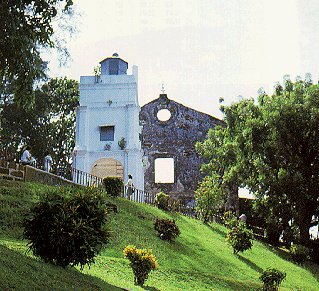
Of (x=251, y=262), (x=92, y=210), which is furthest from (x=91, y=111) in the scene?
(x=92, y=210)

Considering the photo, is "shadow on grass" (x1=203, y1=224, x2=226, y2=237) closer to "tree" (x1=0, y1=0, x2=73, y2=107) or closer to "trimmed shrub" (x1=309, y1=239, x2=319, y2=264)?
"trimmed shrub" (x1=309, y1=239, x2=319, y2=264)

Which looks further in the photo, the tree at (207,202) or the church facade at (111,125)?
the church facade at (111,125)

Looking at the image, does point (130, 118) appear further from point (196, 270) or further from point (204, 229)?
point (196, 270)

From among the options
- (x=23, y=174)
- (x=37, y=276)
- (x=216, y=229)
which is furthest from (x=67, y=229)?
(x=216, y=229)

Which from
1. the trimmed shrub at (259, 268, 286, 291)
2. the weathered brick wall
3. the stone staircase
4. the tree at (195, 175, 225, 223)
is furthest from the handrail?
the trimmed shrub at (259, 268, 286, 291)

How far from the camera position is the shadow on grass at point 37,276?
9688mm

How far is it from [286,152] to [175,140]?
11836 mm

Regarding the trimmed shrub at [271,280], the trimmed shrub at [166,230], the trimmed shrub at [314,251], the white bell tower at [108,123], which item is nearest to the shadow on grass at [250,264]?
the trimmed shrub at [166,230]

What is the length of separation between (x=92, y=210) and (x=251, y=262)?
32.6 feet

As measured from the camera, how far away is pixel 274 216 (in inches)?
1118

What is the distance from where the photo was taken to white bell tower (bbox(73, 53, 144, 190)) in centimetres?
3253

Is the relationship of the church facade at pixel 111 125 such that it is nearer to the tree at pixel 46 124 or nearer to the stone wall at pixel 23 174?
the tree at pixel 46 124

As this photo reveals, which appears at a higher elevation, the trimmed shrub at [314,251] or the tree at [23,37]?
the tree at [23,37]

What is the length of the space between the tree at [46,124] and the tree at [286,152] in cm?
1289
